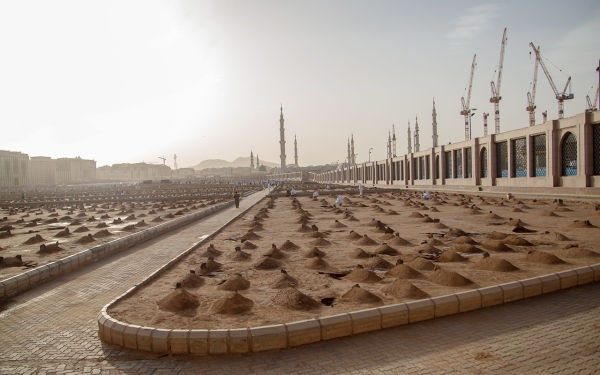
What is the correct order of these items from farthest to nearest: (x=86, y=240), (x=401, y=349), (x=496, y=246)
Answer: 1. (x=86, y=240)
2. (x=496, y=246)
3. (x=401, y=349)

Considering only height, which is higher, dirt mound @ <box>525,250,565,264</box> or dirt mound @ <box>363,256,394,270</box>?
dirt mound @ <box>525,250,565,264</box>

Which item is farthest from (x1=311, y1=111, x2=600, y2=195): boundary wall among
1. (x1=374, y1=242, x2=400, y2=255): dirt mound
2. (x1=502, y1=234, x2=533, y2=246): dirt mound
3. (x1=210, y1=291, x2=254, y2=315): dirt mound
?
(x1=210, y1=291, x2=254, y2=315): dirt mound

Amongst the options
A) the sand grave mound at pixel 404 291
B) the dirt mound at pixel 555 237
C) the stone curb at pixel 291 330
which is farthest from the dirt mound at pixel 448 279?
the dirt mound at pixel 555 237

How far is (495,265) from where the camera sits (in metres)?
9.10

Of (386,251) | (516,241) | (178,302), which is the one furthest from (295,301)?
(516,241)

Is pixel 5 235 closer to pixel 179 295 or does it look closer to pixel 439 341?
pixel 179 295

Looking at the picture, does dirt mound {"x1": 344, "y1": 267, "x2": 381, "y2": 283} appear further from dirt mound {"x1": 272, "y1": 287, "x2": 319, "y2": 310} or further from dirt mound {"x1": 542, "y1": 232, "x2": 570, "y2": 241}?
dirt mound {"x1": 542, "y1": 232, "x2": 570, "y2": 241}

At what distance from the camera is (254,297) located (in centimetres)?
788

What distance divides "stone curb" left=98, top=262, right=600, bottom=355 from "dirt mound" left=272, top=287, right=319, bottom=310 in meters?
0.94

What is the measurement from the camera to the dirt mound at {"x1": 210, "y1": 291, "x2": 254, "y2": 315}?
6.81 metres

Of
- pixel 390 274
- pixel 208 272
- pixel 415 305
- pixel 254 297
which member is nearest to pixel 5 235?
pixel 208 272

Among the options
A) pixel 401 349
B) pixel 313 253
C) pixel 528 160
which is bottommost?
pixel 401 349

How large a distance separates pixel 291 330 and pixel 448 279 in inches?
152

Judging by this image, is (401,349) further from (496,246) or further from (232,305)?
(496,246)
